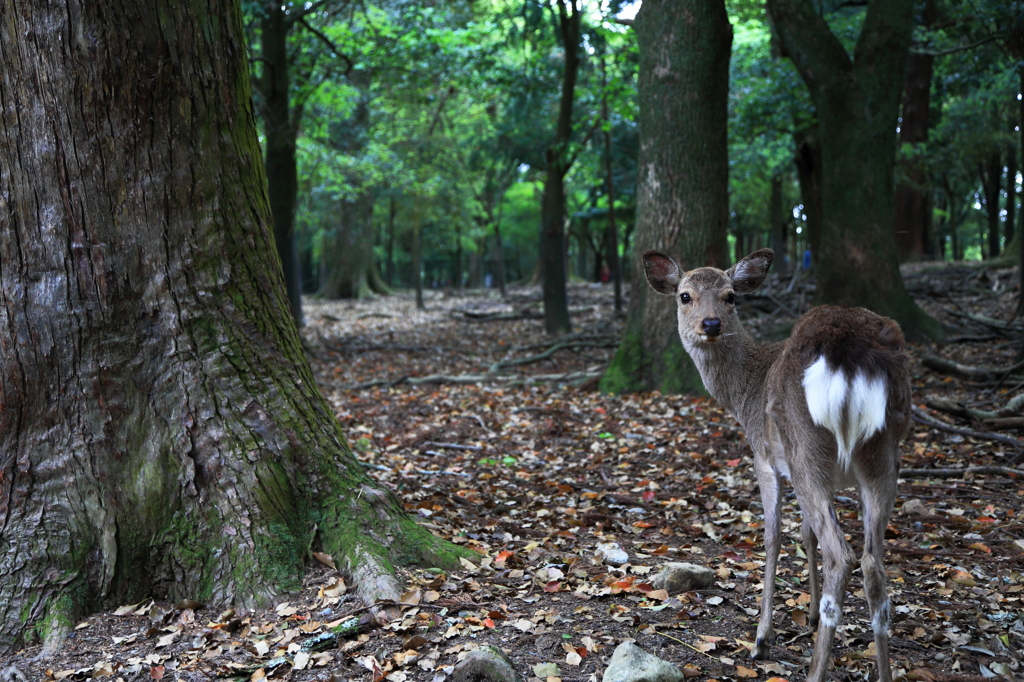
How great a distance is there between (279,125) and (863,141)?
27.7 ft

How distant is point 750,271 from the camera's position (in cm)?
416

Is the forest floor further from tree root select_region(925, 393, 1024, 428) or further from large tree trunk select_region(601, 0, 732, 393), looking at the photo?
large tree trunk select_region(601, 0, 732, 393)

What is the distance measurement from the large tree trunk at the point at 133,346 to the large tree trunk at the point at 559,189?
9.40 meters

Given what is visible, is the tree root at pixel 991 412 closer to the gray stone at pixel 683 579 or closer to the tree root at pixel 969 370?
the tree root at pixel 969 370

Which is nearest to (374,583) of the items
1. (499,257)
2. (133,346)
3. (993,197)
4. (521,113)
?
(133,346)

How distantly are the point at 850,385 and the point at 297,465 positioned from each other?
99.9 inches

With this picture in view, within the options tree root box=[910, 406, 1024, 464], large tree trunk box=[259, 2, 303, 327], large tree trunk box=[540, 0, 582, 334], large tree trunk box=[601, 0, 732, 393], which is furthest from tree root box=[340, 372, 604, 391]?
tree root box=[910, 406, 1024, 464]

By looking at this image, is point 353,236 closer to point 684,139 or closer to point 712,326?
point 684,139

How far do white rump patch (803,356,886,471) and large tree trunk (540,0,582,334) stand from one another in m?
10.1

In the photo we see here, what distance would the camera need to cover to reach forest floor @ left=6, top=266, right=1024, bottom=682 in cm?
312

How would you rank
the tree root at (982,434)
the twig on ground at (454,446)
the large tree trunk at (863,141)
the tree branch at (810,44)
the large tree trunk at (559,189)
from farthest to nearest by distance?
the large tree trunk at (559,189), the tree branch at (810,44), the large tree trunk at (863,141), the twig on ground at (454,446), the tree root at (982,434)

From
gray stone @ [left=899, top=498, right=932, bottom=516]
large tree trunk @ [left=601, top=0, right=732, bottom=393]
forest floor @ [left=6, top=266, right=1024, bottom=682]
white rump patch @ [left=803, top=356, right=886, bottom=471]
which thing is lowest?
forest floor @ [left=6, top=266, right=1024, bottom=682]

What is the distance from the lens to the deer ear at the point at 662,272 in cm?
431

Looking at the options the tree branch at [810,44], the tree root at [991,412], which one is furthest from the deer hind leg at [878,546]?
the tree branch at [810,44]
